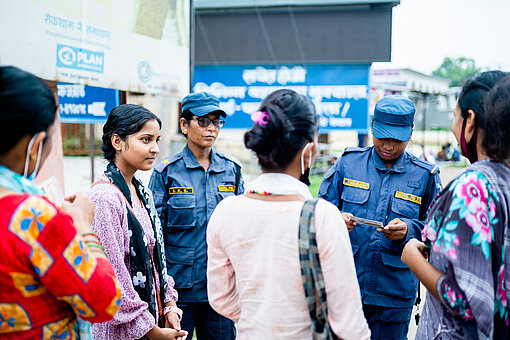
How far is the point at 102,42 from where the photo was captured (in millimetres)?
4156

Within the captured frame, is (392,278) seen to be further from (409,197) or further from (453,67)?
(453,67)

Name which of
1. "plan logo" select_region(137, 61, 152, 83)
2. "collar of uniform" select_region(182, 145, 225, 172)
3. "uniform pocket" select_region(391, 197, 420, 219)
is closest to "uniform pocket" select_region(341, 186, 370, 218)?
"uniform pocket" select_region(391, 197, 420, 219)

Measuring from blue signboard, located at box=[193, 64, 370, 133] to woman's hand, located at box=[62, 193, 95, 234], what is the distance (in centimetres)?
945

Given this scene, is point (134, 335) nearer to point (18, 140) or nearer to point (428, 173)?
point (18, 140)

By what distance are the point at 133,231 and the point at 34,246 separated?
0.83 meters

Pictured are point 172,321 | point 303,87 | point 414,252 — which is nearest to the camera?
point 414,252

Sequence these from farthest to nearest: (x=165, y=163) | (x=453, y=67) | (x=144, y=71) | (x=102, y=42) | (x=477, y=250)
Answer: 1. (x=453, y=67)
2. (x=144, y=71)
3. (x=102, y=42)
4. (x=165, y=163)
5. (x=477, y=250)

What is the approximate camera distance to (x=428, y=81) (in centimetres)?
3953

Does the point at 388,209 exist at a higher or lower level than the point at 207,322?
higher

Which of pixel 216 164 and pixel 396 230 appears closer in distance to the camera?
pixel 396 230

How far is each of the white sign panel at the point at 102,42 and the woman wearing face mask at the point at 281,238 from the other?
2.39 m

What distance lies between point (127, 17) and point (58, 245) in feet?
12.1

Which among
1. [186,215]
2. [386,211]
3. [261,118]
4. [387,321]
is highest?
[261,118]

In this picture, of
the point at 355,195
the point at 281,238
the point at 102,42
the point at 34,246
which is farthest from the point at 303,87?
the point at 34,246
